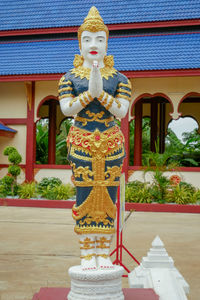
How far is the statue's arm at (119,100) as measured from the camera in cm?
307

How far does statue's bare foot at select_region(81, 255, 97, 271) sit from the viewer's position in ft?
9.73

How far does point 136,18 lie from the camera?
1159 centimetres

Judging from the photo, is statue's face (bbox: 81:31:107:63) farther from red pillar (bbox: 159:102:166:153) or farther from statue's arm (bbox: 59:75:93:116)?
red pillar (bbox: 159:102:166:153)

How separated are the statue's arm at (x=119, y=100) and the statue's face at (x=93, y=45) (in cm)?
30

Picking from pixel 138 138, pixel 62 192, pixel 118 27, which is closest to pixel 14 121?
pixel 62 192

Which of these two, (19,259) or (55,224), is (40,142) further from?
(19,259)

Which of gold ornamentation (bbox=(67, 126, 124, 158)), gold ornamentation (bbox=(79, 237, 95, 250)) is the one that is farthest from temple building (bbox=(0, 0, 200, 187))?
gold ornamentation (bbox=(79, 237, 95, 250))

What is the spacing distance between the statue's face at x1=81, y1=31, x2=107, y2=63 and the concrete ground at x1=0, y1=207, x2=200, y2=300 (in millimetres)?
2220

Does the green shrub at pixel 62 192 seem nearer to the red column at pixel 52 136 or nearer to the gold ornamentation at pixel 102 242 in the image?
the red column at pixel 52 136

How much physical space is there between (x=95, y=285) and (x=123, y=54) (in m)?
8.97

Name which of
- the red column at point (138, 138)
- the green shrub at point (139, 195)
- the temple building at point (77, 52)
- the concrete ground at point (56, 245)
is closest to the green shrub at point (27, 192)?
the concrete ground at point (56, 245)

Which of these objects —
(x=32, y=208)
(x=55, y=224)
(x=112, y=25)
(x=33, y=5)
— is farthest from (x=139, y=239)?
(x=33, y=5)

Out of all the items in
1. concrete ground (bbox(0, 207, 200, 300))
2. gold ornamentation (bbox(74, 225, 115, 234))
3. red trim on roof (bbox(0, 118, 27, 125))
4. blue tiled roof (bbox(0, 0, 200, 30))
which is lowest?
concrete ground (bbox(0, 207, 200, 300))

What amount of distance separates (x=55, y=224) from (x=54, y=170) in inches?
161
